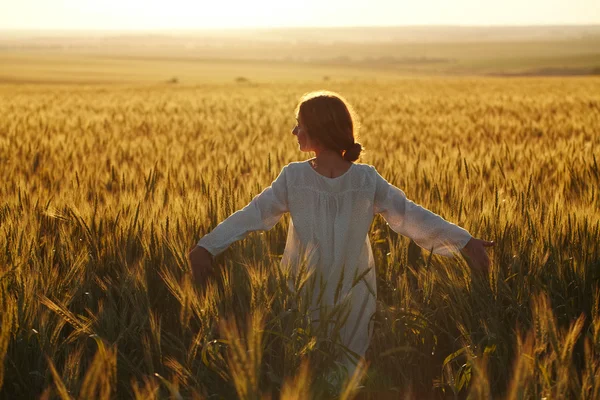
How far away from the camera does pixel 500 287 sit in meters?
2.03

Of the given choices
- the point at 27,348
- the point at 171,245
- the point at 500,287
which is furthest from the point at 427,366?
the point at 27,348

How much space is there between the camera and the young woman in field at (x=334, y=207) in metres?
2.21

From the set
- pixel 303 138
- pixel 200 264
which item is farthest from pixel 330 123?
pixel 200 264

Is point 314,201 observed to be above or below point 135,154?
above

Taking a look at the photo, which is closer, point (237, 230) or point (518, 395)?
point (518, 395)

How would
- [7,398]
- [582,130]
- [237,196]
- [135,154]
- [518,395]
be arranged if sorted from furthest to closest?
[582,130], [135,154], [237,196], [7,398], [518,395]

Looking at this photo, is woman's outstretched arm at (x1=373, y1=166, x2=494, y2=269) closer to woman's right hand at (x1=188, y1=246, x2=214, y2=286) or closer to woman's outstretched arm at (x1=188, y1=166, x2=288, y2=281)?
woman's outstretched arm at (x1=188, y1=166, x2=288, y2=281)

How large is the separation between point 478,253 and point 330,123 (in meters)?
0.56

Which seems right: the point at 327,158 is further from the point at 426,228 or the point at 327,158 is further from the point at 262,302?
the point at 262,302

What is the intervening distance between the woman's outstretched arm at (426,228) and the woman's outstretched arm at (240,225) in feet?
0.97

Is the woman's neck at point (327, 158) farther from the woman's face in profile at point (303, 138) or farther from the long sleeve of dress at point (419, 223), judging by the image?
the long sleeve of dress at point (419, 223)

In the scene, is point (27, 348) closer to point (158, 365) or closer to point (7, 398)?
point (7, 398)

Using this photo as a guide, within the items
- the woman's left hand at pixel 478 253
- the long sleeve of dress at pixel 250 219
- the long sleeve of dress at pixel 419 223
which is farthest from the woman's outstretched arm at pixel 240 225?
the woman's left hand at pixel 478 253

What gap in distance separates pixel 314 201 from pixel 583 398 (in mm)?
1075
